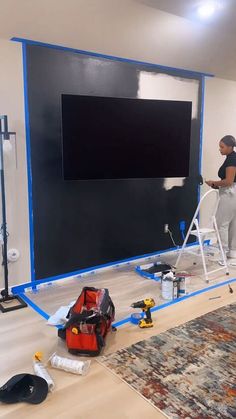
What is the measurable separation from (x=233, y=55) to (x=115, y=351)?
3564 millimetres

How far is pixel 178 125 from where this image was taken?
3.79 m

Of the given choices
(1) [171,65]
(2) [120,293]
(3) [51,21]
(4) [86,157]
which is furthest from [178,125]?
(2) [120,293]

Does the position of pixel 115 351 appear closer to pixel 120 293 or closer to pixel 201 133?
pixel 120 293

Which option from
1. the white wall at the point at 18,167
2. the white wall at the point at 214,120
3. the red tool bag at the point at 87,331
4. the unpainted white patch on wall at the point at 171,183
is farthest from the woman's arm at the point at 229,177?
the red tool bag at the point at 87,331

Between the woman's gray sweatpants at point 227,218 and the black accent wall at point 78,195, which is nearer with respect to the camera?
the black accent wall at point 78,195

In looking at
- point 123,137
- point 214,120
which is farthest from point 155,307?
point 214,120

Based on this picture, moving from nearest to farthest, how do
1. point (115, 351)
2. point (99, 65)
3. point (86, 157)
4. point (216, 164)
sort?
1. point (115, 351)
2. point (86, 157)
3. point (99, 65)
4. point (216, 164)

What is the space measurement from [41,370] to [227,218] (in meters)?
2.78

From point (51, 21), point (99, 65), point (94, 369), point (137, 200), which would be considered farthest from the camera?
point (137, 200)

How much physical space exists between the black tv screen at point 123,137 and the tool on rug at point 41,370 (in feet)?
4.96

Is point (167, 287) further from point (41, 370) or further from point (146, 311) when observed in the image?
point (41, 370)

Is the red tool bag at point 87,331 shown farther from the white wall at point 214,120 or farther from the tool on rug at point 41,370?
the white wall at point 214,120

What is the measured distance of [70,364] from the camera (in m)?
2.22

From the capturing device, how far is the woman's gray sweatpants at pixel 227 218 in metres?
4.16
